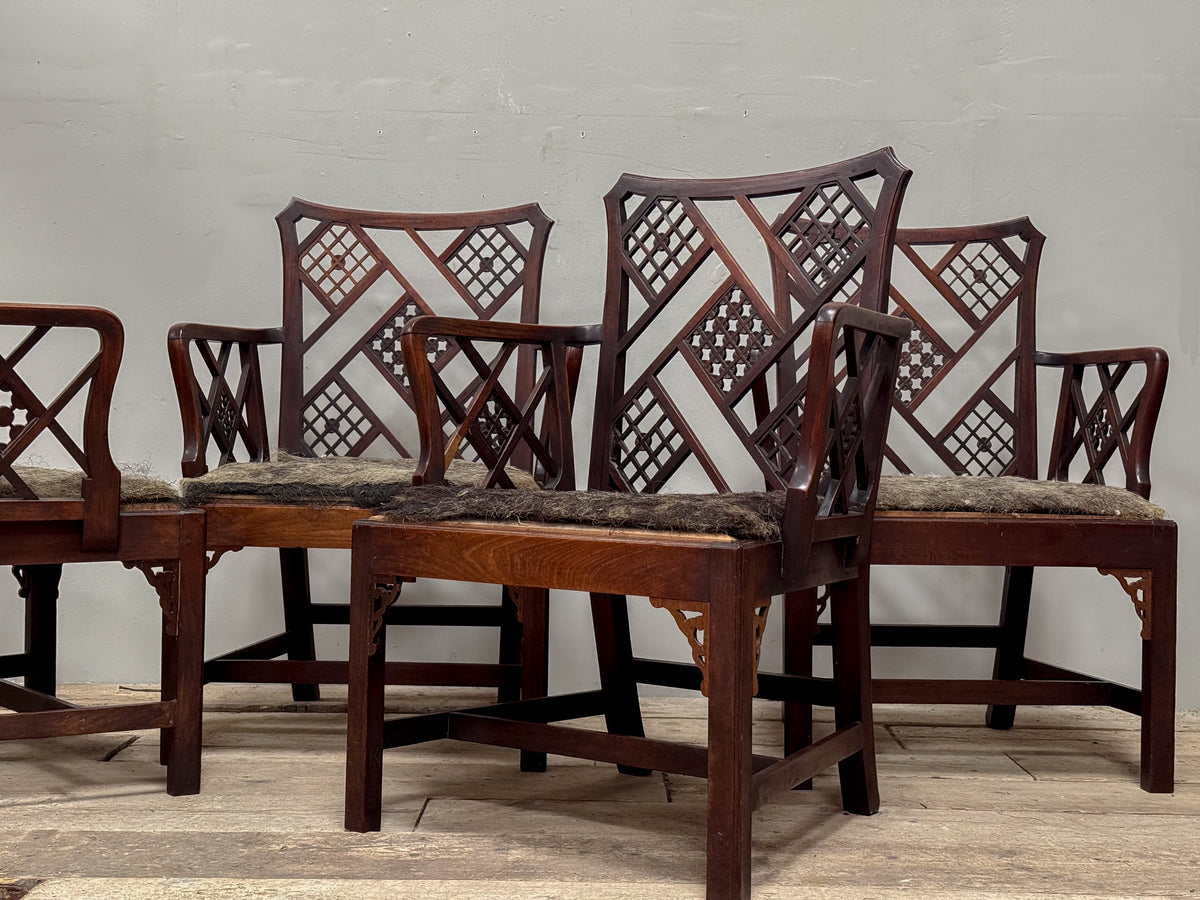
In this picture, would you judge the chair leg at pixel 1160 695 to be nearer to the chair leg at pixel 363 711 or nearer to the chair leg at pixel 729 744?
the chair leg at pixel 729 744

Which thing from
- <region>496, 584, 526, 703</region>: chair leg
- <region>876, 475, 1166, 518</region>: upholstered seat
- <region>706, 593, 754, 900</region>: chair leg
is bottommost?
<region>496, 584, 526, 703</region>: chair leg

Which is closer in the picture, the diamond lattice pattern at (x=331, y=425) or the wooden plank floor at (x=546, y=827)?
the wooden plank floor at (x=546, y=827)

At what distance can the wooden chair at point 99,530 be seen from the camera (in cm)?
182

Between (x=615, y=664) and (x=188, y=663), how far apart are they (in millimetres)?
750

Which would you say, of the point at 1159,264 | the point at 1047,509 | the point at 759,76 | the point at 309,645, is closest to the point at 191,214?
the point at 309,645

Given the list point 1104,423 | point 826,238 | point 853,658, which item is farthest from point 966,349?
point 853,658

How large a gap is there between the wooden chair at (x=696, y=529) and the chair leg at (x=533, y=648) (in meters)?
0.13

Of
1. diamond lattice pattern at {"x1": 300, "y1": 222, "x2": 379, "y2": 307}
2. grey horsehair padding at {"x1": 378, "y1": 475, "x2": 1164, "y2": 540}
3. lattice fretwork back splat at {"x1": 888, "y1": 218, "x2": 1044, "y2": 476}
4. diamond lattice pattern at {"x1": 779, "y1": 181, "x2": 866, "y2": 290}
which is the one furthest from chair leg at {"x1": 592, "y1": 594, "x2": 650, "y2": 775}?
diamond lattice pattern at {"x1": 300, "y1": 222, "x2": 379, "y2": 307}

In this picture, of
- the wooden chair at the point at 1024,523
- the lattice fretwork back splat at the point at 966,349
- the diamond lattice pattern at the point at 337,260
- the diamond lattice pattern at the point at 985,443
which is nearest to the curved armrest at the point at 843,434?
the wooden chair at the point at 1024,523

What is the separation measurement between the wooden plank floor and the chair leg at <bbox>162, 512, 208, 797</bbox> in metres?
0.05

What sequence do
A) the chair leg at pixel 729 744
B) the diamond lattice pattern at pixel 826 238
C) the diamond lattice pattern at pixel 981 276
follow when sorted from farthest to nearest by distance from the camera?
the diamond lattice pattern at pixel 981 276
the diamond lattice pattern at pixel 826 238
the chair leg at pixel 729 744

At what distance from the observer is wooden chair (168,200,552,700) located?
2133mm

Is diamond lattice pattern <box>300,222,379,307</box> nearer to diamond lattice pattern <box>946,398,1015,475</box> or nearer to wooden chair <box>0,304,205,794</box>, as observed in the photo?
wooden chair <box>0,304,205,794</box>

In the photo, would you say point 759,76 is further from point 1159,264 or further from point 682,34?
point 1159,264
